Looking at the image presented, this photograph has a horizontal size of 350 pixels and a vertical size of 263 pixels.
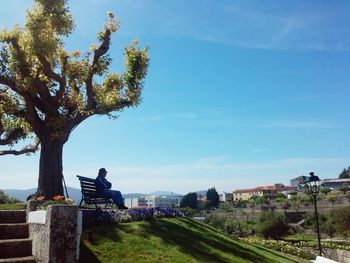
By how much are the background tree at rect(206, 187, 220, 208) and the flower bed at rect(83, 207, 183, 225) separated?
488 ft

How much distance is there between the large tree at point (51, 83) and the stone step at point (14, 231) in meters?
4.87

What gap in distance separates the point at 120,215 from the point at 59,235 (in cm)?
441

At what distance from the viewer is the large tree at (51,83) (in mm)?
14969

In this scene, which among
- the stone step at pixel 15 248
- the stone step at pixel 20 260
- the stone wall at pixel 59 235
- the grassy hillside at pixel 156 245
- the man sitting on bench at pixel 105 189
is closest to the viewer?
the stone wall at pixel 59 235

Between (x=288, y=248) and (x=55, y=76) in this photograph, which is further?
(x=288, y=248)

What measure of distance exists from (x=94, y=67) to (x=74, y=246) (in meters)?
10.7

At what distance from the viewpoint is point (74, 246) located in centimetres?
818

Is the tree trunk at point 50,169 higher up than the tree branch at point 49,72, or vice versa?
the tree branch at point 49,72

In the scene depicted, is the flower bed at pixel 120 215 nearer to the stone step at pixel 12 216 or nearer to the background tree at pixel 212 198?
the stone step at pixel 12 216

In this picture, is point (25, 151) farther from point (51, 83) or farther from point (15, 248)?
point (15, 248)

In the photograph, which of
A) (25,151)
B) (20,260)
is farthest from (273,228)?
(20,260)

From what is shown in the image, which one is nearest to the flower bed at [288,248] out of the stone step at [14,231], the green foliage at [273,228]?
the stone step at [14,231]

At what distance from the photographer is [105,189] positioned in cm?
1329

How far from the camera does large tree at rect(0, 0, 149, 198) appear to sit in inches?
589
